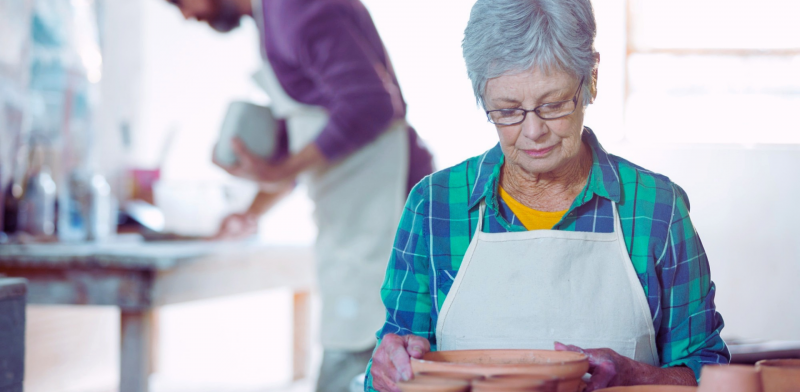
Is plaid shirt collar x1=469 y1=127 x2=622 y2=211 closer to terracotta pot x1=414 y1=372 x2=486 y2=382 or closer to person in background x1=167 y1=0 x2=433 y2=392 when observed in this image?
terracotta pot x1=414 y1=372 x2=486 y2=382

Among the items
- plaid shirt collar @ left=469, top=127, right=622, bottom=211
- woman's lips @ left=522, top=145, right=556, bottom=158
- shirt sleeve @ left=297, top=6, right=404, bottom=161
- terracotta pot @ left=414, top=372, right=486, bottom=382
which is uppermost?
shirt sleeve @ left=297, top=6, right=404, bottom=161

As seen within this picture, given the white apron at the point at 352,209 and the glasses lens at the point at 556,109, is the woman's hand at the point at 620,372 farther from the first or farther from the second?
the white apron at the point at 352,209

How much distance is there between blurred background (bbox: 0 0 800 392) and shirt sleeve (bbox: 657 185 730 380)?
1.74 meters

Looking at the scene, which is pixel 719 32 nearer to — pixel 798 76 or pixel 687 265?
pixel 798 76

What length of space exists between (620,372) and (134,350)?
1.33 m

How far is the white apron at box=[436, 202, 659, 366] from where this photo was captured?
1.03 m

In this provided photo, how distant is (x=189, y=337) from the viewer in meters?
3.73

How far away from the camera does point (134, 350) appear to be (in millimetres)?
1772

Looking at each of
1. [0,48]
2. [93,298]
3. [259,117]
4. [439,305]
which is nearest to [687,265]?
[439,305]

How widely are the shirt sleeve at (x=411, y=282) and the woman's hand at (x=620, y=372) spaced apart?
0.28 metres

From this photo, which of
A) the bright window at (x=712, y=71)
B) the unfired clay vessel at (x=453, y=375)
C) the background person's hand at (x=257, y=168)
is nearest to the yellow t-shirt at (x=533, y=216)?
the unfired clay vessel at (x=453, y=375)

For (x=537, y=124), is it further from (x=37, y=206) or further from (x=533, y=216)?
(x=37, y=206)

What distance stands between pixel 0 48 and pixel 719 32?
2.95 metres

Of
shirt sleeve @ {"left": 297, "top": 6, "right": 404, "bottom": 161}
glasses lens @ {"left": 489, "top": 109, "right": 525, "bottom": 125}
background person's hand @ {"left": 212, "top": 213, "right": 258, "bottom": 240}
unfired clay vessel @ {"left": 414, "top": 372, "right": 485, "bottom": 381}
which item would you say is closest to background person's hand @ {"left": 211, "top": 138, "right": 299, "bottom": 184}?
shirt sleeve @ {"left": 297, "top": 6, "right": 404, "bottom": 161}
